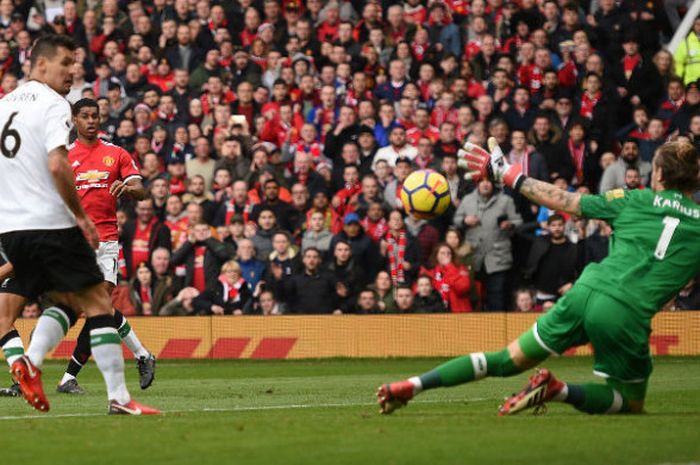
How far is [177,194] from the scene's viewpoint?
24266mm

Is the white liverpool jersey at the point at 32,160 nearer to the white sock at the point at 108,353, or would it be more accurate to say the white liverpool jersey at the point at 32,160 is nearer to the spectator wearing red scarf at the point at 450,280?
the white sock at the point at 108,353

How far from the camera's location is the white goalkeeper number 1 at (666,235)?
33.8 feet

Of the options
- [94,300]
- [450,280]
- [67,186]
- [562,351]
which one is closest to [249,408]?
[94,300]

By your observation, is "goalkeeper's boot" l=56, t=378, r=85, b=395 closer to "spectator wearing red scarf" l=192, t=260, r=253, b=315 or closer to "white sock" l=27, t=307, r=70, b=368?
"white sock" l=27, t=307, r=70, b=368

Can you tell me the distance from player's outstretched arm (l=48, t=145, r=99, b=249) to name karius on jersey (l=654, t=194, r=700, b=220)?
3.91m

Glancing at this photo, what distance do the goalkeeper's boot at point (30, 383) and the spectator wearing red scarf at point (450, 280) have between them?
37.2ft

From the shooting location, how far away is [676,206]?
34.1 feet

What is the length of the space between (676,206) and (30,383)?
15.5 ft

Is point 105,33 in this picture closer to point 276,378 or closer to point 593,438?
point 276,378

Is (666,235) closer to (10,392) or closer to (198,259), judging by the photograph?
(10,392)

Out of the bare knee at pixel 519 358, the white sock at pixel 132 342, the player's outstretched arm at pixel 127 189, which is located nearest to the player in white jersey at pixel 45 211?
the bare knee at pixel 519 358

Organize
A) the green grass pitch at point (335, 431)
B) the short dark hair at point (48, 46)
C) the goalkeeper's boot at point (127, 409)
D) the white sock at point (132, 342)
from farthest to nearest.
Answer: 1. the white sock at point (132, 342)
2. the goalkeeper's boot at point (127, 409)
3. the short dark hair at point (48, 46)
4. the green grass pitch at point (335, 431)

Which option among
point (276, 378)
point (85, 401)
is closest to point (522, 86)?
point (276, 378)

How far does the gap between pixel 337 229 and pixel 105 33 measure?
7662mm
